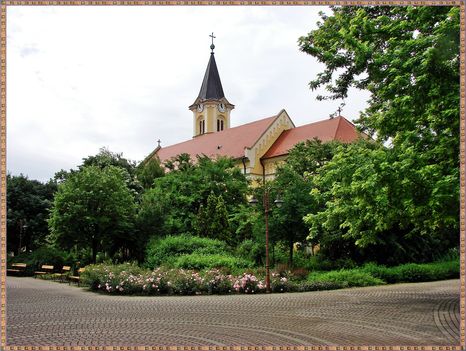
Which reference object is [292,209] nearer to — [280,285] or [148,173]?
[280,285]

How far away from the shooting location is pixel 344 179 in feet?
39.4

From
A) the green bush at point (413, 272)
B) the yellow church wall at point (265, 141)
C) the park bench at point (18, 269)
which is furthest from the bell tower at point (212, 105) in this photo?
the green bush at point (413, 272)

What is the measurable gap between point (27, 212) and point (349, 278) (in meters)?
27.3

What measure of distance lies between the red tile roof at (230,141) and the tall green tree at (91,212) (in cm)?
2141

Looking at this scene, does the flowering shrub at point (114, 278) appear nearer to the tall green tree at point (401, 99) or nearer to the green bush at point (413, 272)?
the tall green tree at point (401, 99)

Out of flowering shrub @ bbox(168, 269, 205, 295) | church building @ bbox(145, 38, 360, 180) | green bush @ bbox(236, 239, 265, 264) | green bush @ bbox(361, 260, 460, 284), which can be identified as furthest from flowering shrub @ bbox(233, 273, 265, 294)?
church building @ bbox(145, 38, 360, 180)

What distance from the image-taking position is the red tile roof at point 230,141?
4934cm

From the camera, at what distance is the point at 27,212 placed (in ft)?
122

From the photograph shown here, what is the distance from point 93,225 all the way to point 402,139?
1838 centimetres

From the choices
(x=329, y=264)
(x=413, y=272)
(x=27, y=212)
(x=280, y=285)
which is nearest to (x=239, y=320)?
(x=280, y=285)

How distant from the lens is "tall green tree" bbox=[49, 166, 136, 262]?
79.7ft

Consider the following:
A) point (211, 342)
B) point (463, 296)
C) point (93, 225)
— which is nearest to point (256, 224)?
point (93, 225)

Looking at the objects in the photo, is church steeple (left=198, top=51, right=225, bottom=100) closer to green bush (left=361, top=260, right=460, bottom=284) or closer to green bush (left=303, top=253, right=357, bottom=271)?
green bush (left=303, top=253, right=357, bottom=271)

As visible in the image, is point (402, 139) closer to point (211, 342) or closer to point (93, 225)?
point (211, 342)
